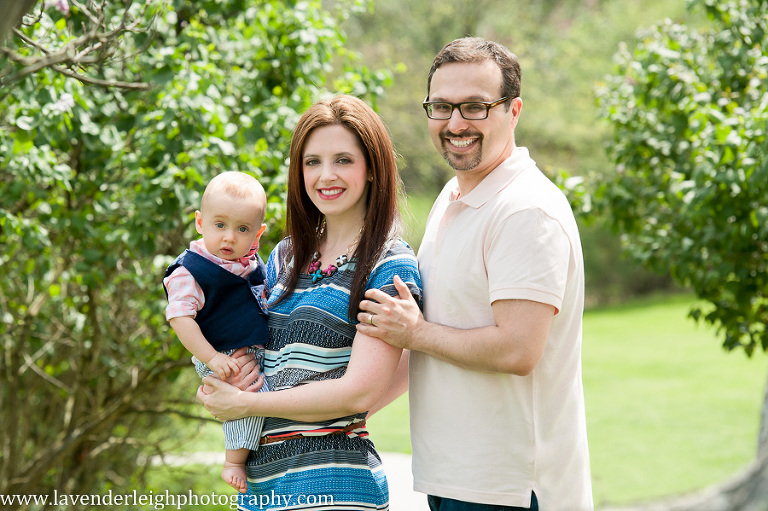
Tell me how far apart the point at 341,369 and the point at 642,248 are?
2.90 meters

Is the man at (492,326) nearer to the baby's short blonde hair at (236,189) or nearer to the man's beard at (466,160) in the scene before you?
the man's beard at (466,160)

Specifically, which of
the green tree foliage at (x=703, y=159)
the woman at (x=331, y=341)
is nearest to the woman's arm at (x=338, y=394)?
the woman at (x=331, y=341)

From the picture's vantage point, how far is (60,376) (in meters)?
5.85

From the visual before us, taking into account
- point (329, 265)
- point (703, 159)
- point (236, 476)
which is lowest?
point (236, 476)

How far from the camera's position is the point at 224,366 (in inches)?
98.2

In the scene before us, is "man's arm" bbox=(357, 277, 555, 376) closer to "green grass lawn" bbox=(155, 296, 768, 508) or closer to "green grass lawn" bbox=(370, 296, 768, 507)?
"green grass lawn" bbox=(155, 296, 768, 508)

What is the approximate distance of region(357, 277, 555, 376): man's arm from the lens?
2.23 metres

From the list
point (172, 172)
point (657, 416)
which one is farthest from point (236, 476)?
point (657, 416)

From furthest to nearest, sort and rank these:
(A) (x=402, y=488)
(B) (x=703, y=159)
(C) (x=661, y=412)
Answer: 1. (C) (x=661, y=412)
2. (A) (x=402, y=488)
3. (B) (x=703, y=159)

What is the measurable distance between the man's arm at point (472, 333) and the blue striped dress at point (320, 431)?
0.09 metres

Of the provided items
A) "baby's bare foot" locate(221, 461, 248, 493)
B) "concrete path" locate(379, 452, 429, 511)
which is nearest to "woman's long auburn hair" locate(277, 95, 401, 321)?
"baby's bare foot" locate(221, 461, 248, 493)

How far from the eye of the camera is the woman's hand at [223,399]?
2.40 m

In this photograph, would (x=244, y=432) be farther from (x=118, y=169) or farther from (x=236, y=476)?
(x=118, y=169)

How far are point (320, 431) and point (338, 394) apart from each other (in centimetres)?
17
